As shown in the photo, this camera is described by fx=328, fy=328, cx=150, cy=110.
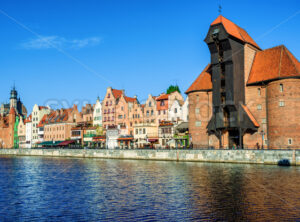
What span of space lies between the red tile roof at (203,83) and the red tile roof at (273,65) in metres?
8.48

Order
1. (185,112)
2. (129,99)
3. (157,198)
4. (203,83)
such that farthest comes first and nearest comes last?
1. (129,99)
2. (185,112)
3. (203,83)
4. (157,198)

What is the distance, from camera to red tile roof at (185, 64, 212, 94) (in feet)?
206

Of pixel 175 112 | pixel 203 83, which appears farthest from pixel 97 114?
pixel 203 83

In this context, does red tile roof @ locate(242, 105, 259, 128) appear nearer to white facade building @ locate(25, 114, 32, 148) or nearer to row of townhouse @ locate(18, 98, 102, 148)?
row of townhouse @ locate(18, 98, 102, 148)

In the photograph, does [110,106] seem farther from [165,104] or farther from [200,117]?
[200,117]

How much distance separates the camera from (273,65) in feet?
181

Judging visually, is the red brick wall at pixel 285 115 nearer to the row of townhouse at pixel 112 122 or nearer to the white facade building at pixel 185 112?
the row of townhouse at pixel 112 122

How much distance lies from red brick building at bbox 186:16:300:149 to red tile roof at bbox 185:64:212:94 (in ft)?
0.67

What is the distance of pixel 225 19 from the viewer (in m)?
60.5

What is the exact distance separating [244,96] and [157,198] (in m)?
36.4

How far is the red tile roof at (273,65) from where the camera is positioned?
5209 cm

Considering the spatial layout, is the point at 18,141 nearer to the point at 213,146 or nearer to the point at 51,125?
the point at 51,125

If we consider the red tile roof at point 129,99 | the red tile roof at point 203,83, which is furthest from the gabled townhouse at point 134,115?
the red tile roof at point 203,83

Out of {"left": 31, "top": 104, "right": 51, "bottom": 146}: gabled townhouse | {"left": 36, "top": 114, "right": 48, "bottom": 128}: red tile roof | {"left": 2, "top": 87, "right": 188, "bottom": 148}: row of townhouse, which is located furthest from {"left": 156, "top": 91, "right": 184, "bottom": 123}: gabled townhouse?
{"left": 31, "top": 104, "right": 51, "bottom": 146}: gabled townhouse
